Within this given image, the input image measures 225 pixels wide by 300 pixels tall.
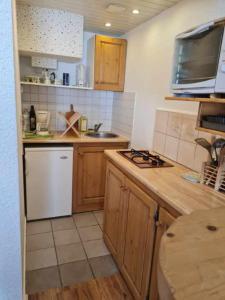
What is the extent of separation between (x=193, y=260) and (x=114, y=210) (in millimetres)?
1442

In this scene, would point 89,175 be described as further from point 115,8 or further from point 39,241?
point 115,8

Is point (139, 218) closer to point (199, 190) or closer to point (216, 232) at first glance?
point (199, 190)

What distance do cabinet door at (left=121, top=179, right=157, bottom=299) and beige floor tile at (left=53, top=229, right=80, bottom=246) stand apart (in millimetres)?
677

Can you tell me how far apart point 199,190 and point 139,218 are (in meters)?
0.43

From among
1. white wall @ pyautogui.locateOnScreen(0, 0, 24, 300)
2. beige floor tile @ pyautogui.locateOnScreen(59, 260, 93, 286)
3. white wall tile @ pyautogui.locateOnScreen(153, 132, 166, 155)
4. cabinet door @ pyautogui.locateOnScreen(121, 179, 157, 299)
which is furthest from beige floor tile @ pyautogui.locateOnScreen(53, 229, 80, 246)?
white wall tile @ pyautogui.locateOnScreen(153, 132, 166, 155)

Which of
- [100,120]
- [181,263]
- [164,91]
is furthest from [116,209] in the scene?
[100,120]

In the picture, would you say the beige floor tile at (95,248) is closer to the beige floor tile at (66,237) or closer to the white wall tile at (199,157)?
the beige floor tile at (66,237)

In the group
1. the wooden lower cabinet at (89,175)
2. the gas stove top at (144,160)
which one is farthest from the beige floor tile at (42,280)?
the gas stove top at (144,160)

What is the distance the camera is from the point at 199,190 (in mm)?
1360

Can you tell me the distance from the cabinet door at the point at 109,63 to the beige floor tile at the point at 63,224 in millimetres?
1605

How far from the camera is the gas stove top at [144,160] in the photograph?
5.90ft

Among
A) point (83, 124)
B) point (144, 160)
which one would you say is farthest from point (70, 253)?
point (83, 124)

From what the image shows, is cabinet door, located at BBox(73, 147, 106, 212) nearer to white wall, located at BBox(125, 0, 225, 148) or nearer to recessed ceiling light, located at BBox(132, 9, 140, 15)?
white wall, located at BBox(125, 0, 225, 148)

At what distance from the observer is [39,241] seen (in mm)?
2219
